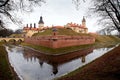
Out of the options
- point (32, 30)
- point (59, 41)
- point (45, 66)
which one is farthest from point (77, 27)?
point (45, 66)

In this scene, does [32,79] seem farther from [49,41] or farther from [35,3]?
[49,41]

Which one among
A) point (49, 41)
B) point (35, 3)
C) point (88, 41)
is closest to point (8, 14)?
point (35, 3)

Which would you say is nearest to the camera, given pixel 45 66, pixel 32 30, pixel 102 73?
pixel 102 73

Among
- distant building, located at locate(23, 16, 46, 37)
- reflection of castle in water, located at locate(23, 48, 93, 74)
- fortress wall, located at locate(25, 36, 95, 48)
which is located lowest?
reflection of castle in water, located at locate(23, 48, 93, 74)

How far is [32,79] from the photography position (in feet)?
53.5

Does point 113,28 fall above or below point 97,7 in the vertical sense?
below

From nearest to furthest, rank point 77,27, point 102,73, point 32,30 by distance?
point 102,73 → point 77,27 → point 32,30

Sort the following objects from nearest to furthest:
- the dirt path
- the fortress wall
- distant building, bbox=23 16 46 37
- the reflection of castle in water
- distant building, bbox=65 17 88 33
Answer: the dirt path → the reflection of castle in water → the fortress wall → distant building, bbox=65 17 88 33 → distant building, bbox=23 16 46 37

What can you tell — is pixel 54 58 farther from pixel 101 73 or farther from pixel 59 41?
pixel 101 73

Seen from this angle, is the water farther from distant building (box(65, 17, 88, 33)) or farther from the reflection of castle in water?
distant building (box(65, 17, 88, 33))

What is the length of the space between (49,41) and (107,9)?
3159cm

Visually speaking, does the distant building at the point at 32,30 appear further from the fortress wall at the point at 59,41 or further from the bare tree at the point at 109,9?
the bare tree at the point at 109,9

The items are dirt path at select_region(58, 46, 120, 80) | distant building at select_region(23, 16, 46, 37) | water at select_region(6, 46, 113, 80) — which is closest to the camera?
dirt path at select_region(58, 46, 120, 80)

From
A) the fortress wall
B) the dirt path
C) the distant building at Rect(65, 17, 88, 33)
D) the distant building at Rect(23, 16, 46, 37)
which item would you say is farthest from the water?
the distant building at Rect(23, 16, 46, 37)
